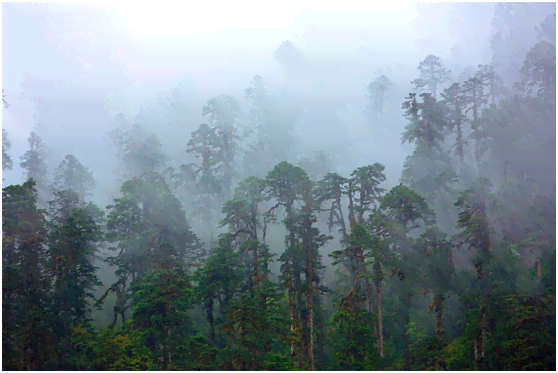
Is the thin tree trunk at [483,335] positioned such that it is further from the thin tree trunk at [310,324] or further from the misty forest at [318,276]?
the thin tree trunk at [310,324]

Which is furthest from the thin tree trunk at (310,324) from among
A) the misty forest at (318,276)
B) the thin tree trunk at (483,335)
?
the thin tree trunk at (483,335)

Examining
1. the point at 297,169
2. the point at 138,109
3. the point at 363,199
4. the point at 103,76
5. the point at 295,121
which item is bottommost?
the point at 363,199

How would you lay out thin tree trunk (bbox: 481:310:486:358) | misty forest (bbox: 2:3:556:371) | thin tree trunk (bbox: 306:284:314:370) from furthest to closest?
thin tree trunk (bbox: 306:284:314:370), misty forest (bbox: 2:3:556:371), thin tree trunk (bbox: 481:310:486:358)

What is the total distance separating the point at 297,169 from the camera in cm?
2914

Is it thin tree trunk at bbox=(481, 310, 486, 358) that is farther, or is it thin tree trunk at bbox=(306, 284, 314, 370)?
thin tree trunk at bbox=(306, 284, 314, 370)

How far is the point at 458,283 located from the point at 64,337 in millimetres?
28817

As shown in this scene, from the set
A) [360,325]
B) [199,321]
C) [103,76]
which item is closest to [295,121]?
[199,321]

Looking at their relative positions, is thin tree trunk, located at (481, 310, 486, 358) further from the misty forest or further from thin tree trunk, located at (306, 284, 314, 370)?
thin tree trunk, located at (306, 284, 314, 370)

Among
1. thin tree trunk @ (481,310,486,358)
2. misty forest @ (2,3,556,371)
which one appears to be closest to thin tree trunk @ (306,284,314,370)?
misty forest @ (2,3,556,371)

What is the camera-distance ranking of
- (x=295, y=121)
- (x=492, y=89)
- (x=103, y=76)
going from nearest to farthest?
(x=492, y=89)
(x=295, y=121)
(x=103, y=76)

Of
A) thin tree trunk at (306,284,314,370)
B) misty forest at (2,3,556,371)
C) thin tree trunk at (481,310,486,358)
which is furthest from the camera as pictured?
thin tree trunk at (306,284,314,370)

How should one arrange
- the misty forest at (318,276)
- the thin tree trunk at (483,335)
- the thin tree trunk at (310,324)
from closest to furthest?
the thin tree trunk at (483,335)
the misty forest at (318,276)
the thin tree trunk at (310,324)

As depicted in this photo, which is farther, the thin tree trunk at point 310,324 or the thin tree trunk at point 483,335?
the thin tree trunk at point 310,324

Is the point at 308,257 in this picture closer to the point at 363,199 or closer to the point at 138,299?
the point at 363,199
